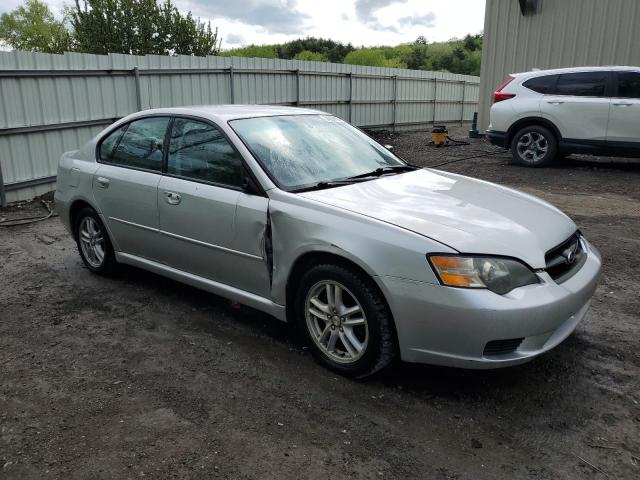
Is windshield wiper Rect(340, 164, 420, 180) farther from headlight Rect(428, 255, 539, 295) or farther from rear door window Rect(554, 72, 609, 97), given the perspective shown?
rear door window Rect(554, 72, 609, 97)

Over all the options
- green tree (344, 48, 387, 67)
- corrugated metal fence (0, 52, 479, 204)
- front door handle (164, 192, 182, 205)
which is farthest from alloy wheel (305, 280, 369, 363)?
green tree (344, 48, 387, 67)

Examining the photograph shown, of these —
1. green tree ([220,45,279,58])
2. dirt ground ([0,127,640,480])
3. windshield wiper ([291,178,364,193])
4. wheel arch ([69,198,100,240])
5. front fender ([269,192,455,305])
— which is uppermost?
green tree ([220,45,279,58])

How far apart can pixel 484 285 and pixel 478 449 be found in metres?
0.77

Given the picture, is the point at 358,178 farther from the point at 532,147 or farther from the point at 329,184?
the point at 532,147

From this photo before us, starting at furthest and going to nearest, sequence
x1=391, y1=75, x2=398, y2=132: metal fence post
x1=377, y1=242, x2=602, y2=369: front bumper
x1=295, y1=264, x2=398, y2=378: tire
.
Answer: x1=391, y1=75, x2=398, y2=132: metal fence post < x1=295, y1=264, x2=398, y2=378: tire < x1=377, y1=242, x2=602, y2=369: front bumper

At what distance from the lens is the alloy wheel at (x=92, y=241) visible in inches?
197

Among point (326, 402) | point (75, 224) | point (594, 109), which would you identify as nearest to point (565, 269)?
point (326, 402)

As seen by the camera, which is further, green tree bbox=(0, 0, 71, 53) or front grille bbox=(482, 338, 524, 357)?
green tree bbox=(0, 0, 71, 53)

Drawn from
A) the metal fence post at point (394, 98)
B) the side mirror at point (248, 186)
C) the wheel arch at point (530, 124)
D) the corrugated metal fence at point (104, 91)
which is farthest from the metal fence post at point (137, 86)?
the metal fence post at point (394, 98)

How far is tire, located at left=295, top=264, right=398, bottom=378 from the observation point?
Answer: 10.0ft

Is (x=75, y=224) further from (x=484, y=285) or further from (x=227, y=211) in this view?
(x=484, y=285)

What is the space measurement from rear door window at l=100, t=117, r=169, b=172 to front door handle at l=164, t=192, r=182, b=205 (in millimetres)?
295

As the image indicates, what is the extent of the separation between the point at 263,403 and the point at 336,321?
60cm

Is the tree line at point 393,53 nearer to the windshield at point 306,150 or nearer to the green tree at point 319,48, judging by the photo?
the green tree at point 319,48
